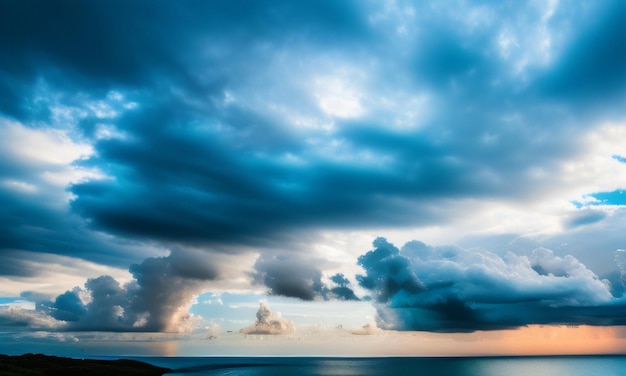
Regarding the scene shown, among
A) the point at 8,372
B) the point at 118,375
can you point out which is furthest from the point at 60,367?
the point at 8,372

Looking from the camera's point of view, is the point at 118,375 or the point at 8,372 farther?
the point at 118,375

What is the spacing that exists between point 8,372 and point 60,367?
51.9 metres

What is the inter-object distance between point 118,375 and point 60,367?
21.8 m

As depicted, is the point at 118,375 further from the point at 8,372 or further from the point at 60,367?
the point at 8,372

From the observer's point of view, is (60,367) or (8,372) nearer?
(8,372)

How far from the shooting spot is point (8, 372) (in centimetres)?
13600

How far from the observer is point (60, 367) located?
184 metres

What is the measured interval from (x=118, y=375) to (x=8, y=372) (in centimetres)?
6174

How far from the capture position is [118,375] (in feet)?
632
